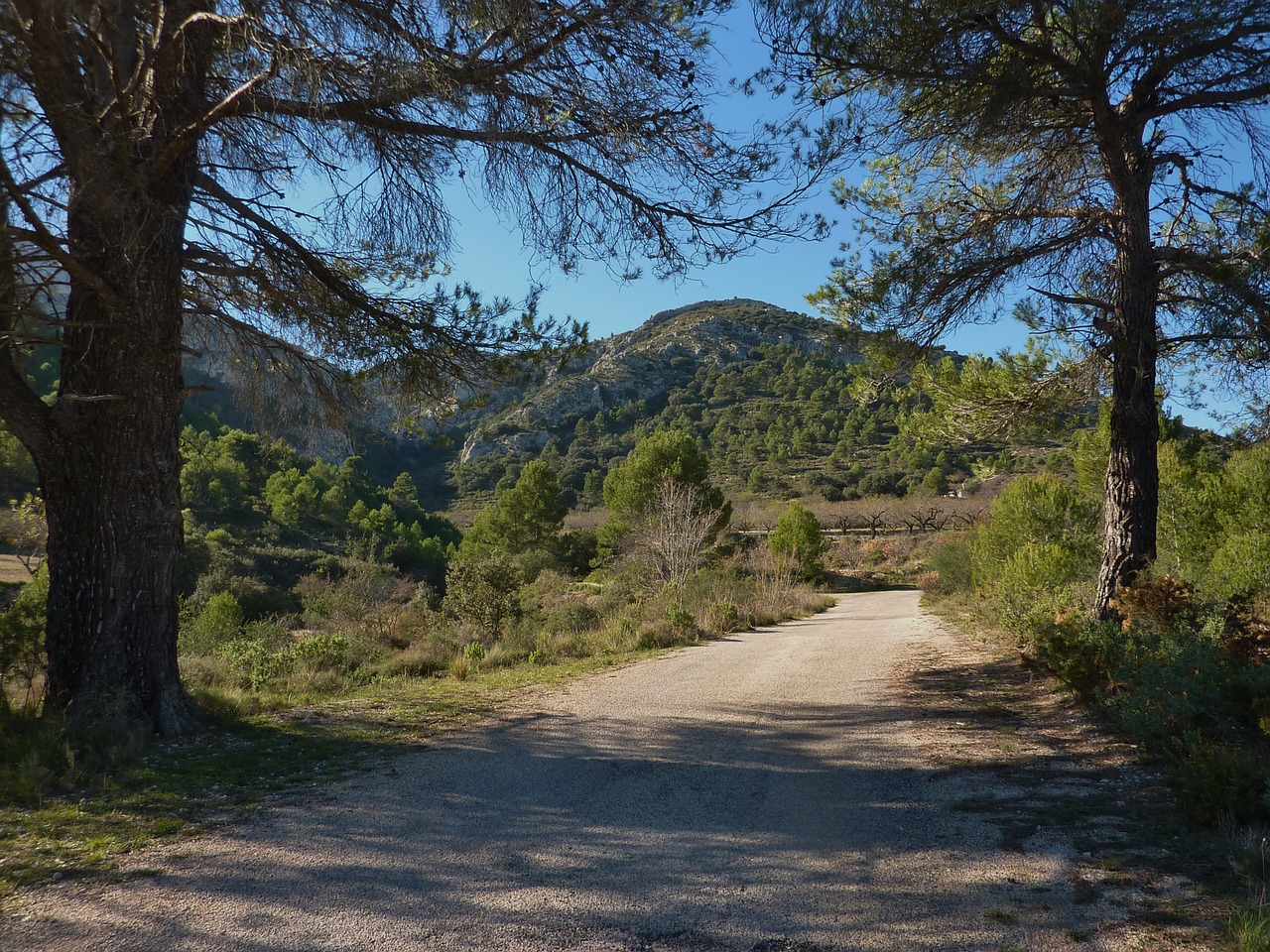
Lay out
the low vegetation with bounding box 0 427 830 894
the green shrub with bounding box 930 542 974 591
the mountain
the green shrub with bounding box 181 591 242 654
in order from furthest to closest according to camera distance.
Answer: the mountain, the green shrub with bounding box 930 542 974 591, the green shrub with bounding box 181 591 242 654, the low vegetation with bounding box 0 427 830 894

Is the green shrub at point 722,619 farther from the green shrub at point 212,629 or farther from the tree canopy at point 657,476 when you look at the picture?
the tree canopy at point 657,476

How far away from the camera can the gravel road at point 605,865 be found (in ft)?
8.86

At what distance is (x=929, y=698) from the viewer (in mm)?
7055

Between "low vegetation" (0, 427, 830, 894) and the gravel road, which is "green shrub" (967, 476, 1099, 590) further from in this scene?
the gravel road

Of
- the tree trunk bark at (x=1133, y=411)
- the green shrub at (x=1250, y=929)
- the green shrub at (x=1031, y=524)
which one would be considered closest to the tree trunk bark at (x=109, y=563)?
the green shrub at (x=1250, y=929)

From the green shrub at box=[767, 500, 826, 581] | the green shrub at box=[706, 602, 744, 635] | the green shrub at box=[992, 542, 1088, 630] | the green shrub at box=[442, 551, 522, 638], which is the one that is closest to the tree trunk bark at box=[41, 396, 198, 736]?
the green shrub at box=[992, 542, 1088, 630]

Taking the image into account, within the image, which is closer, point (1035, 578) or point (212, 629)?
point (1035, 578)

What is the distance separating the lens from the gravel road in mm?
2701

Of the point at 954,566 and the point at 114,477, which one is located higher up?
the point at 114,477

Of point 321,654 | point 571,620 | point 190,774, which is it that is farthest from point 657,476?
point 190,774

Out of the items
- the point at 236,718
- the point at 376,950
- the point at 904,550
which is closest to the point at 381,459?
the point at 904,550

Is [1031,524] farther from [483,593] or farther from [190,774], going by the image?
[190,774]

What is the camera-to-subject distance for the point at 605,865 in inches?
130

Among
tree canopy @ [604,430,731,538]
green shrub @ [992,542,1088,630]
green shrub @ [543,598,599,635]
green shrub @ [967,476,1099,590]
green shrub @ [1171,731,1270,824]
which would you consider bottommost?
green shrub @ [543,598,599,635]
